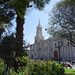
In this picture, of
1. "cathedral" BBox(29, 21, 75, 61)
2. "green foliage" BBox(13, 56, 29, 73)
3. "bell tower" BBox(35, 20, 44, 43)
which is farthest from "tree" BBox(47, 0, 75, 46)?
"bell tower" BBox(35, 20, 44, 43)

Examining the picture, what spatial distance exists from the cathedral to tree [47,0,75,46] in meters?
22.3

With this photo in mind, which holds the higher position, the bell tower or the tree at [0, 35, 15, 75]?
the bell tower

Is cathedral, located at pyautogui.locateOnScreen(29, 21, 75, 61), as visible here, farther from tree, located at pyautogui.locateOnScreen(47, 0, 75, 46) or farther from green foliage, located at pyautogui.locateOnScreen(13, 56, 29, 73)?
green foliage, located at pyautogui.locateOnScreen(13, 56, 29, 73)

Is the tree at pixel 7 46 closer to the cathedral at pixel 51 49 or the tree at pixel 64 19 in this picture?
the tree at pixel 64 19

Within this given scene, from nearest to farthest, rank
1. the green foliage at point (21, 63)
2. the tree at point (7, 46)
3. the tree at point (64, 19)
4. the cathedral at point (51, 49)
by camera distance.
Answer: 1. the tree at point (7, 46)
2. the green foliage at point (21, 63)
3. the tree at point (64, 19)
4. the cathedral at point (51, 49)

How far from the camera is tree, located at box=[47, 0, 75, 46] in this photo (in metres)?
11.0

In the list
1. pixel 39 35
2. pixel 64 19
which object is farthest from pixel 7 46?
pixel 39 35

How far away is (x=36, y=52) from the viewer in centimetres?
6125

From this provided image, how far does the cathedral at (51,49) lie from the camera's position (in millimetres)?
41625

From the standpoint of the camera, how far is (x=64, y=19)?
37.5 ft

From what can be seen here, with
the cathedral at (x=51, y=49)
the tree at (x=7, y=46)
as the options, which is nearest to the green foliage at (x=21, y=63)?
the tree at (x=7, y=46)

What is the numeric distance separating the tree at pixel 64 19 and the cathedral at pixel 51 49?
2233 centimetres

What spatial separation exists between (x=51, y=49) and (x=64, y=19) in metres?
39.8

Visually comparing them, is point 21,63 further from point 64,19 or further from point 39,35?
point 39,35
